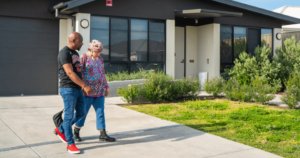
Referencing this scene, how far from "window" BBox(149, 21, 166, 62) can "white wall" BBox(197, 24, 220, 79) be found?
2.42m

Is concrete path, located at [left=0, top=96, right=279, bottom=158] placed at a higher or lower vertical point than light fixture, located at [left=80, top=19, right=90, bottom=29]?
lower

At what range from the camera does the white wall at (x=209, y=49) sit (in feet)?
43.7

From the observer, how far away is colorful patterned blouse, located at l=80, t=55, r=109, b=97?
4.67 m

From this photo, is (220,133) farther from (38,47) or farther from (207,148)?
(38,47)

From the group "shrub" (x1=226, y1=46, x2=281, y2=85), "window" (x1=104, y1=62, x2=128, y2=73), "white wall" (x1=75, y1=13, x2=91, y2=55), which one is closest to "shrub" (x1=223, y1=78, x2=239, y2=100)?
"shrub" (x1=226, y1=46, x2=281, y2=85)

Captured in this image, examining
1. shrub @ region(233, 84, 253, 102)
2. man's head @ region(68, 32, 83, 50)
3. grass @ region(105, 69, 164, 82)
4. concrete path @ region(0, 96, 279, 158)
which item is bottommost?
concrete path @ region(0, 96, 279, 158)

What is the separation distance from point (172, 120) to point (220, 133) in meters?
1.36

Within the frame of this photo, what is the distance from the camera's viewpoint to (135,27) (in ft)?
38.8

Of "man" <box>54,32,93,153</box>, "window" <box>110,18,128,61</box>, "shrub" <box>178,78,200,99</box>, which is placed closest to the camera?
"man" <box>54,32,93,153</box>

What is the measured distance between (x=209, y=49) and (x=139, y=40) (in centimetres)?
360

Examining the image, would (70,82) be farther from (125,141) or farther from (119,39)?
(119,39)

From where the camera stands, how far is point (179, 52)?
46.2ft

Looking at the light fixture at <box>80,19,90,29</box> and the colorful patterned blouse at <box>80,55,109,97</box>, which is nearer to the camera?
the colorful patterned blouse at <box>80,55,109,97</box>

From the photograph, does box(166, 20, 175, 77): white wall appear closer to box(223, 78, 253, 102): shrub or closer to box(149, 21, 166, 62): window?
box(149, 21, 166, 62): window
